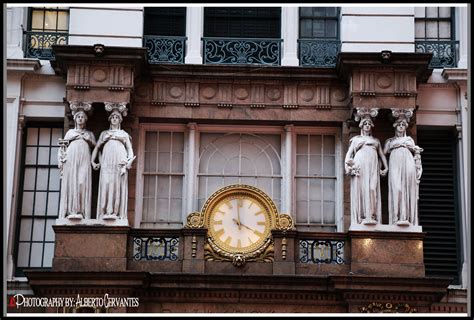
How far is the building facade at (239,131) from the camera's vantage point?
22.6m

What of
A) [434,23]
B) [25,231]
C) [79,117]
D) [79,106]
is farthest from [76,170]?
[434,23]

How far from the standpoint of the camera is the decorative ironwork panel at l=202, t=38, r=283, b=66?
80.6 ft

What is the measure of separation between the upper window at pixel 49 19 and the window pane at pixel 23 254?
4.40 m

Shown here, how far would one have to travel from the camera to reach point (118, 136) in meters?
23.1

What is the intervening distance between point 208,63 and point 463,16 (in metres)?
5.16

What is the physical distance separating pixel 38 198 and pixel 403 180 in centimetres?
703

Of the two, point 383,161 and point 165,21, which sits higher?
point 165,21

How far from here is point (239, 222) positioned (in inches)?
906

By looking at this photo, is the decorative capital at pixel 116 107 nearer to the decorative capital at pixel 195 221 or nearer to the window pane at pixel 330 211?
the decorative capital at pixel 195 221

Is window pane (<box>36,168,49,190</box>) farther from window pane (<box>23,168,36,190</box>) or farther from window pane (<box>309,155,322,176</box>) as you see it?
window pane (<box>309,155,322,176</box>)

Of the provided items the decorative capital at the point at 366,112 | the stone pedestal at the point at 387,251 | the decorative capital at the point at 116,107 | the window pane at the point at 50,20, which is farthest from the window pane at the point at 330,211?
the window pane at the point at 50,20

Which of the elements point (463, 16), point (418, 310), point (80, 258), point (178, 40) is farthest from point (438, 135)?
point (80, 258)

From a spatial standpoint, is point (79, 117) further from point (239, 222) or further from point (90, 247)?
point (239, 222)

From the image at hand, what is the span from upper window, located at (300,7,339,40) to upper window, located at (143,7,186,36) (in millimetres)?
2432
